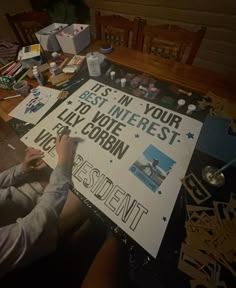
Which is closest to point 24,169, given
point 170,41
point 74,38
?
point 74,38

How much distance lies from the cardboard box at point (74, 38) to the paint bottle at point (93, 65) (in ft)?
0.94

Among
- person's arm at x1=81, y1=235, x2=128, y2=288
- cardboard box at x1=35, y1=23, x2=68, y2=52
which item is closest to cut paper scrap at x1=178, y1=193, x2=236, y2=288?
person's arm at x1=81, y1=235, x2=128, y2=288

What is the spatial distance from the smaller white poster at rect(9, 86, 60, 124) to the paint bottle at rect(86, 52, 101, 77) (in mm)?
237

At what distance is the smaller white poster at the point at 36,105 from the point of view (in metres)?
0.97

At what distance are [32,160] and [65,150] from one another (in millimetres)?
160

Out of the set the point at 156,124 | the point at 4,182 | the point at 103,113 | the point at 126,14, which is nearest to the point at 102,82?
the point at 103,113

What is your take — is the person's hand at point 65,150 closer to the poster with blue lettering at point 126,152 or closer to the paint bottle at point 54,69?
the poster with blue lettering at point 126,152

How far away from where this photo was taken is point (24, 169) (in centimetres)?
81

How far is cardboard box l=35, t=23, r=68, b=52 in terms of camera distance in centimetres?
129

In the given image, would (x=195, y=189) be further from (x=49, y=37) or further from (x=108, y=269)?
(x=49, y=37)

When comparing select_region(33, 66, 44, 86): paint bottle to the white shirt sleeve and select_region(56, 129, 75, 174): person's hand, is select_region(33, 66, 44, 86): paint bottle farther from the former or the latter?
the white shirt sleeve

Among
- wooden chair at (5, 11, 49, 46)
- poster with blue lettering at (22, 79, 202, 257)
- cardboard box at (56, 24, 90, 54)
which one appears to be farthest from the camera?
wooden chair at (5, 11, 49, 46)

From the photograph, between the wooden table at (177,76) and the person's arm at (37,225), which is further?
the wooden table at (177,76)

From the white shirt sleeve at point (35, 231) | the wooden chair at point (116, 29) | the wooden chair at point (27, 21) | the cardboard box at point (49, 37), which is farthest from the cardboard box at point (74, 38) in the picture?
the white shirt sleeve at point (35, 231)
